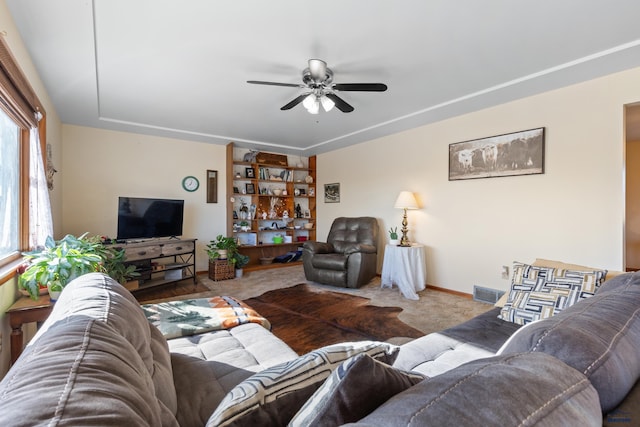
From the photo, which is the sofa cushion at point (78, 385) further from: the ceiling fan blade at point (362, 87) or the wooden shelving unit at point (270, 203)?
the wooden shelving unit at point (270, 203)

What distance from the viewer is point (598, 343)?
2.10 feet

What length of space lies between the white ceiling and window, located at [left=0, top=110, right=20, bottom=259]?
654mm

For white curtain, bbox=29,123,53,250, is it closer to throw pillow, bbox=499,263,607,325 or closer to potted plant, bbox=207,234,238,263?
potted plant, bbox=207,234,238,263

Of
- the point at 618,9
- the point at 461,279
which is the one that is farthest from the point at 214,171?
the point at 618,9

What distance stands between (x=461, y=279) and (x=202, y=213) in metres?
4.15

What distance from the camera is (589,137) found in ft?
8.84

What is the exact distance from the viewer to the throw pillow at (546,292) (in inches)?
63.3

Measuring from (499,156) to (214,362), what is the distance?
11.5 ft

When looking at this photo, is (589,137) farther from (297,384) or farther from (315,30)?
(297,384)

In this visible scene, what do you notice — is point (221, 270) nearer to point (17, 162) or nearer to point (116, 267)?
point (116, 267)

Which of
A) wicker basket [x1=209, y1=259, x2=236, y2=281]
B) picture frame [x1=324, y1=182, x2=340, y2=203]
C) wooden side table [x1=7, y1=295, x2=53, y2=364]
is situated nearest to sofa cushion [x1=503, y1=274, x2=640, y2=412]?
wooden side table [x1=7, y1=295, x2=53, y2=364]

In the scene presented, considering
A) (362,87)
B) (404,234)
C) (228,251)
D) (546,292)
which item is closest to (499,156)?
(404,234)

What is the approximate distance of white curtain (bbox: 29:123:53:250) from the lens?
7.59 ft

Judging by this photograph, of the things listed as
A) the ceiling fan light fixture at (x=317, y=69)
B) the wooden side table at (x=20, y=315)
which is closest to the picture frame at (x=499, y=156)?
the ceiling fan light fixture at (x=317, y=69)
